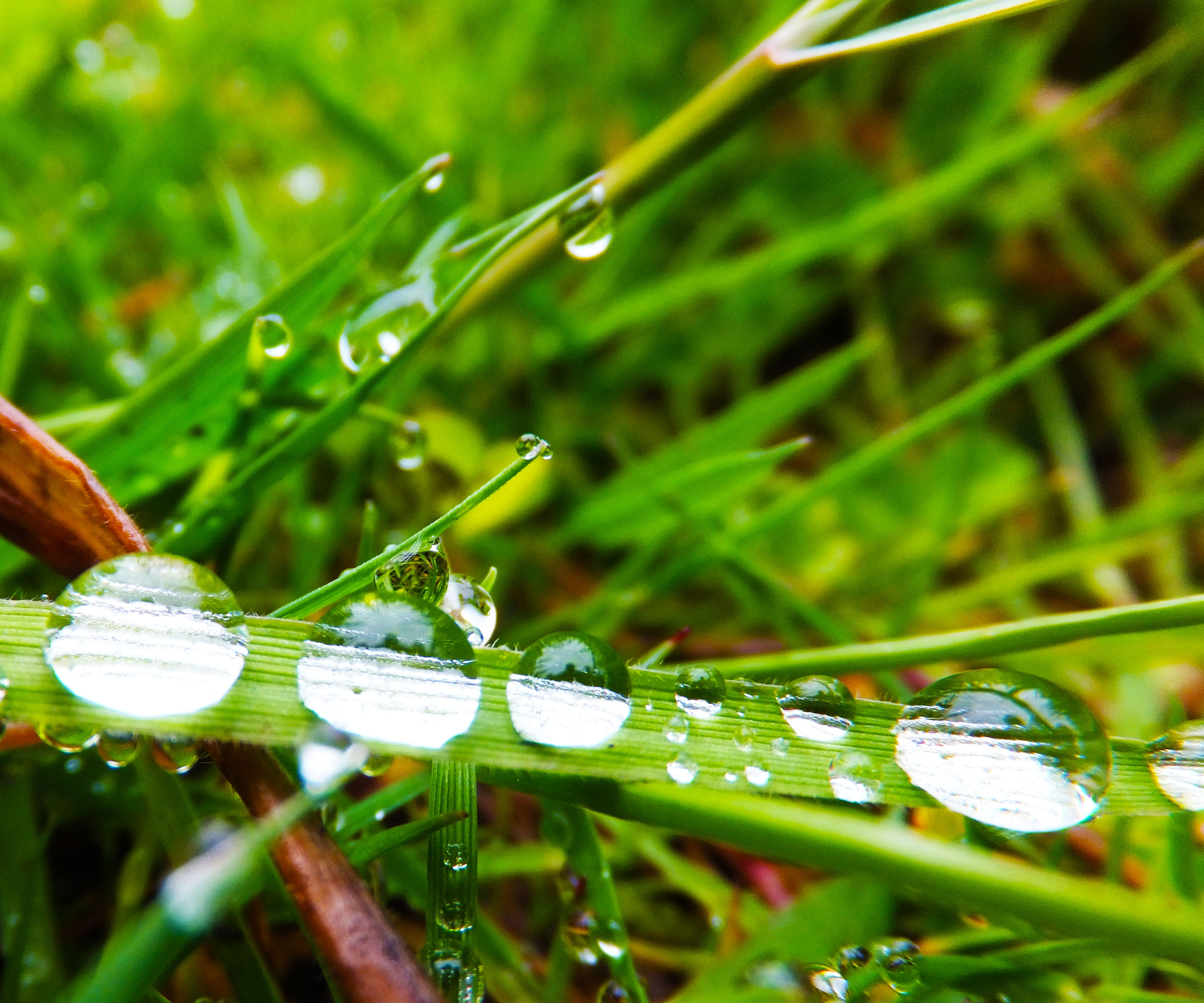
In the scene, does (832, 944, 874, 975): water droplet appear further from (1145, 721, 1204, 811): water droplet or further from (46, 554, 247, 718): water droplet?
(46, 554, 247, 718): water droplet

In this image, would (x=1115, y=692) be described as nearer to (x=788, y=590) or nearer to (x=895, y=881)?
(x=788, y=590)

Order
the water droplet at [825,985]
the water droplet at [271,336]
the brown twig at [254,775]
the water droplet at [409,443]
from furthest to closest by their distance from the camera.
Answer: the water droplet at [409,443] < the water droplet at [271,336] < the water droplet at [825,985] < the brown twig at [254,775]

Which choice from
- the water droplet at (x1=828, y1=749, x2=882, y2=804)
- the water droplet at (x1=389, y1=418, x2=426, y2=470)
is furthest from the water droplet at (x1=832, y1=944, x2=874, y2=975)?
the water droplet at (x1=389, y1=418, x2=426, y2=470)

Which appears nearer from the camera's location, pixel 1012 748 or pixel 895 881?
pixel 895 881

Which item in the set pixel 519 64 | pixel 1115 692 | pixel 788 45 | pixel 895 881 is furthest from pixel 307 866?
pixel 519 64

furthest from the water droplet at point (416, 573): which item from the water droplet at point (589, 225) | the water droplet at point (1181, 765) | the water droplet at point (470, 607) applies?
the water droplet at point (1181, 765)

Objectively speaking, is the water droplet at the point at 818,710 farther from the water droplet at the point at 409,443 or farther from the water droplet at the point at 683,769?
the water droplet at the point at 409,443
